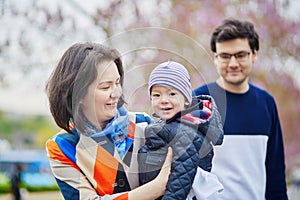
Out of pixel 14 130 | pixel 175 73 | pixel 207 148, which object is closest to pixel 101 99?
pixel 175 73

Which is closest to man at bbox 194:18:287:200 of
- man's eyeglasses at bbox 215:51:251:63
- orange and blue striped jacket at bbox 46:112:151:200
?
man's eyeglasses at bbox 215:51:251:63

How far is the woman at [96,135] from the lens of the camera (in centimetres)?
195

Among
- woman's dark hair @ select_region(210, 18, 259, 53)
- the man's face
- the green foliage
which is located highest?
woman's dark hair @ select_region(210, 18, 259, 53)

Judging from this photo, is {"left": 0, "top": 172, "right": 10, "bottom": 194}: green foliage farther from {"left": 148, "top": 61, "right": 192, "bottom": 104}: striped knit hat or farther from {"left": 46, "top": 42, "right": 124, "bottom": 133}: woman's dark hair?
{"left": 148, "top": 61, "right": 192, "bottom": 104}: striped knit hat

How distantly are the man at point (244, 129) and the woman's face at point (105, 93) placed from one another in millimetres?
1122

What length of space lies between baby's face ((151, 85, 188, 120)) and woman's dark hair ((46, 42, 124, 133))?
0.42ft

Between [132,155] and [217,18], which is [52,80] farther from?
[217,18]

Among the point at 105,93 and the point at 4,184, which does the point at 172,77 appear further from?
the point at 4,184

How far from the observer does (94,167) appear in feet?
6.45

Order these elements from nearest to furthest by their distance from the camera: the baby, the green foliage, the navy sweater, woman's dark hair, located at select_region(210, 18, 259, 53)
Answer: the baby, the navy sweater, woman's dark hair, located at select_region(210, 18, 259, 53), the green foliage

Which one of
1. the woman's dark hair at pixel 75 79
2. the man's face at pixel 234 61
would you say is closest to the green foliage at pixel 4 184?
the man's face at pixel 234 61

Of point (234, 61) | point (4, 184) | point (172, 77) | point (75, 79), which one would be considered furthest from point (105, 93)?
point (4, 184)

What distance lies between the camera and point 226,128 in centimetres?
311

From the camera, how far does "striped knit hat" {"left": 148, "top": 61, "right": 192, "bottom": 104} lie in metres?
1.92
